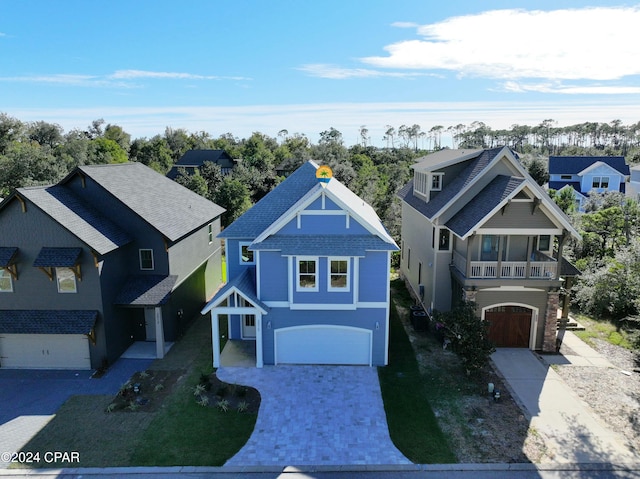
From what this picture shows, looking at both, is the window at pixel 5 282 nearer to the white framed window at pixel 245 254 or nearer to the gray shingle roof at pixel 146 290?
the gray shingle roof at pixel 146 290

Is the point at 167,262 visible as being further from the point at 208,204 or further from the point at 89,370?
the point at 208,204

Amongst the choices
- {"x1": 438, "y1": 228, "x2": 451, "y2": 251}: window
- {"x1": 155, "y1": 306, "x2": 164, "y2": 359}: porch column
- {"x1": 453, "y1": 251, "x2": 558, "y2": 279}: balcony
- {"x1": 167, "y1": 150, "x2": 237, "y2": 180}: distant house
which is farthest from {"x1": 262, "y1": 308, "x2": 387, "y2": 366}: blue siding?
{"x1": 167, "y1": 150, "x2": 237, "y2": 180}: distant house

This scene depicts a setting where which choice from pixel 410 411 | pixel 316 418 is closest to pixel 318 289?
pixel 316 418

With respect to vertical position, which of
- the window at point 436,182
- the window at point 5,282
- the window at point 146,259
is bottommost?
the window at point 5,282

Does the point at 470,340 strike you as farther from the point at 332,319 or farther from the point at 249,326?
the point at 249,326

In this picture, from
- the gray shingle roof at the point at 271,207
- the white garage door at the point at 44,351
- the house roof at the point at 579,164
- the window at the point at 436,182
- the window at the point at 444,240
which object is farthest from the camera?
the house roof at the point at 579,164

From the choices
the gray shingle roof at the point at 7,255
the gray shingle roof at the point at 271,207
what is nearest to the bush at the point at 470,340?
the gray shingle roof at the point at 271,207

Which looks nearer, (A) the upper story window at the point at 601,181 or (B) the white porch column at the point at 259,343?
(B) the white porch column at the point at 259,343
